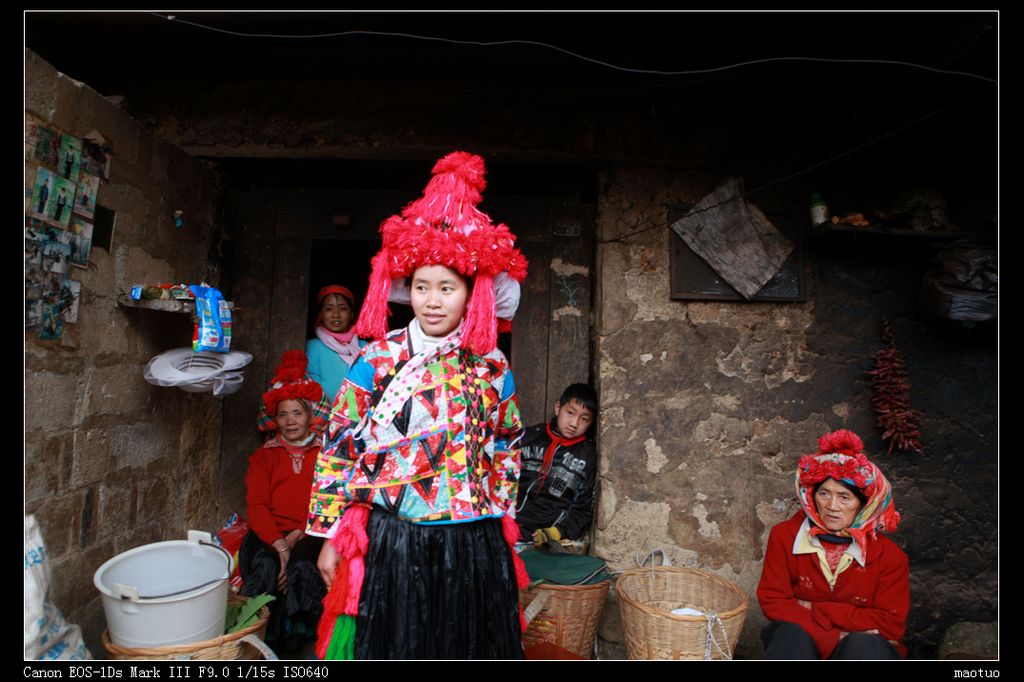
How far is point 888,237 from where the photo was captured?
3.72 meters

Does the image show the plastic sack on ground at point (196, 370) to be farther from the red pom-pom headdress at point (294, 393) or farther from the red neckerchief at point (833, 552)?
the red neckerchief at point (833, 552)

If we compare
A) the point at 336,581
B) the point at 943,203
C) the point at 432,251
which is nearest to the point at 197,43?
the point at 432,251

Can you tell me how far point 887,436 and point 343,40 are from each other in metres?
3.64

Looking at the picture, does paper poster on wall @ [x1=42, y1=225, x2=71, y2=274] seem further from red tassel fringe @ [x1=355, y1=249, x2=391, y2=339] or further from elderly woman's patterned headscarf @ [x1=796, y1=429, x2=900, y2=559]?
elderly woman's patterned headscarf @ [x1=796, y1=429, x2=900, y2=559]

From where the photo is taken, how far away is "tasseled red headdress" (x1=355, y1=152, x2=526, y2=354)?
226 cm

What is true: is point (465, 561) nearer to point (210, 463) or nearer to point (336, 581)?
point (336, 581)

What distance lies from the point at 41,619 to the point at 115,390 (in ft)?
3.90

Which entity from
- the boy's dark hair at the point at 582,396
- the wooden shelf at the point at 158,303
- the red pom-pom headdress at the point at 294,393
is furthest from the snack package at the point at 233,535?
the boy's dark hair at the point at 582,396

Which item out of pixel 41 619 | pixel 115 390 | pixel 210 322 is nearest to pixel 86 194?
pixel 210 322

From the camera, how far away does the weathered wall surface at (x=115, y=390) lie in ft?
8.66

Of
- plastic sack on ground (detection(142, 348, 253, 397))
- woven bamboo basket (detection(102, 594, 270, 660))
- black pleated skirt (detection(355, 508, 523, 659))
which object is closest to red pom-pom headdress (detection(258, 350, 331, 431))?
plastic sack on ground (detection(142, 348, 253, 397))

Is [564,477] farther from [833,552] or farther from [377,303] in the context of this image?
[377,303]

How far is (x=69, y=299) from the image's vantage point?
2721mm
